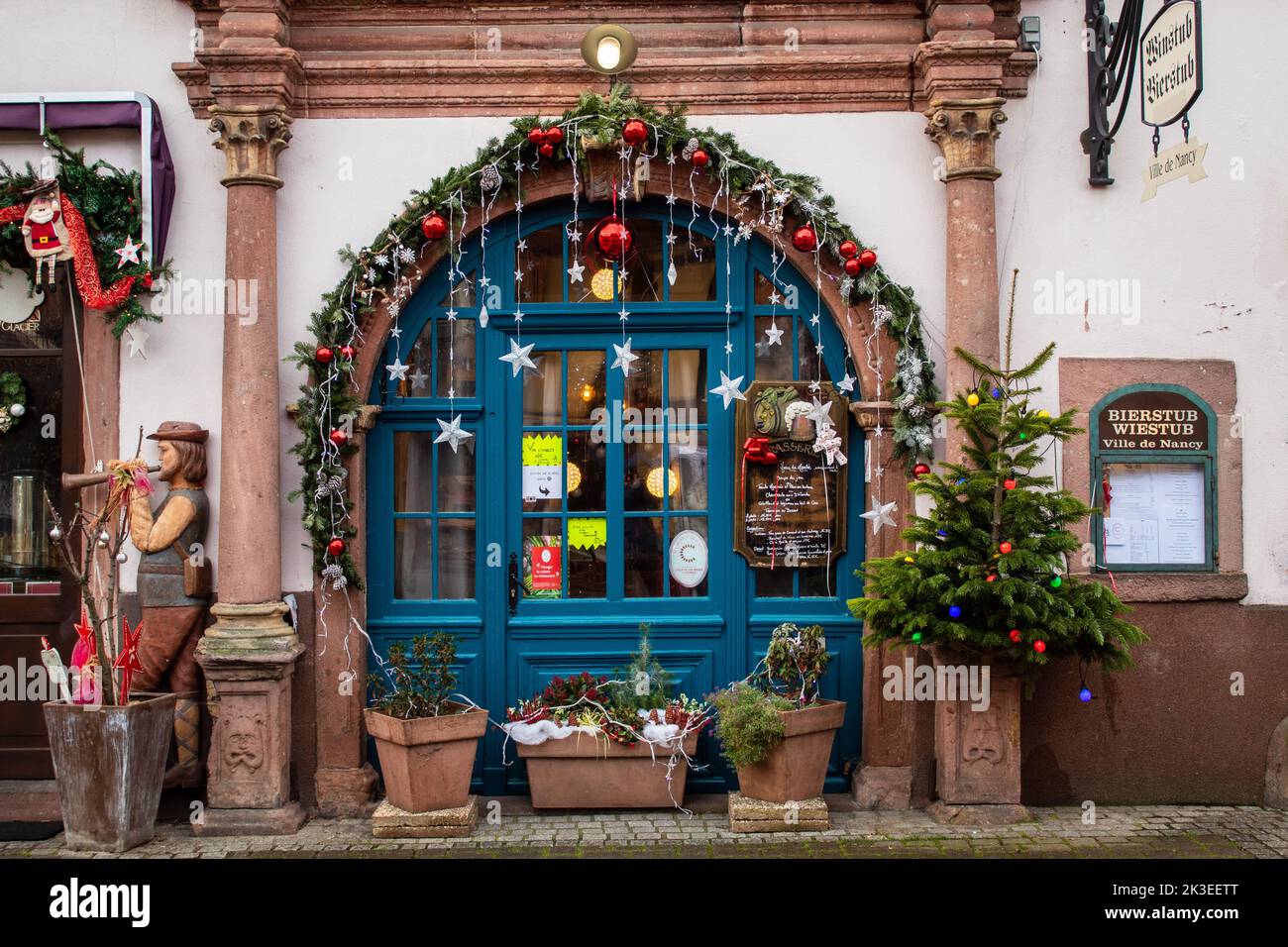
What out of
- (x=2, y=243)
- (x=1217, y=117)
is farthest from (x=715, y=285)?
(x=2, y=243)

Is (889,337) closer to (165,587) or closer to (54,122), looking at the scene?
(165,587)

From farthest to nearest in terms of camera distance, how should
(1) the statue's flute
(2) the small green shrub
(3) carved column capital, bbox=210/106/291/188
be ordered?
(3) carved column capital, bbox=210/106/291/188
(1) the statue's flute
(2) the small green shrub

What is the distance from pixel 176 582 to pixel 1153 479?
→ 545cm

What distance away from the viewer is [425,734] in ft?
19.7

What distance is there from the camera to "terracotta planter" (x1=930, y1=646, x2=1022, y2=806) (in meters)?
6.27

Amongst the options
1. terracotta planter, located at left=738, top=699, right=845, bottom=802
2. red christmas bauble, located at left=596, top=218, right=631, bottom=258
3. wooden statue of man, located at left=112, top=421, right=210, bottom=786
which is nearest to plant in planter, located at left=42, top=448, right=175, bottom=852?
wooden statue of man, located at left=112, top=421, right=210, bottom=786

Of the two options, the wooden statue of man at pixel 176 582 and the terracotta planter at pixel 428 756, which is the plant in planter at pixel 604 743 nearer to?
the terracotta planter at pixel 428 756

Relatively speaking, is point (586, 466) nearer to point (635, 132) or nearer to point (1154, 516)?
point (635, 132)

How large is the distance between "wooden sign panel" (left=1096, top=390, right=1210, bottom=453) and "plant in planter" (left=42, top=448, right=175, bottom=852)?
17.3ft

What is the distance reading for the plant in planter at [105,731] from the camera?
5734mm

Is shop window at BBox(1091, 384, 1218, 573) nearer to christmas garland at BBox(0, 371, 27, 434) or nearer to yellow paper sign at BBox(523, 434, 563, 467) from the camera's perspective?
yellow paper sign at BBox(523, 434, 563, 467)

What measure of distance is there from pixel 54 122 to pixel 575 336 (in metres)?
3.07

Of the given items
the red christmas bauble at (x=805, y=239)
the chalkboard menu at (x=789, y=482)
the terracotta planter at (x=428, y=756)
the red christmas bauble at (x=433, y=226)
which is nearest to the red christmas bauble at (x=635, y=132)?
the red christmas bauble at (x=805, y=239)

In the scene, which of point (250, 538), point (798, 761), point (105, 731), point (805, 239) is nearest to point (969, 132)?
point (805, 239)
